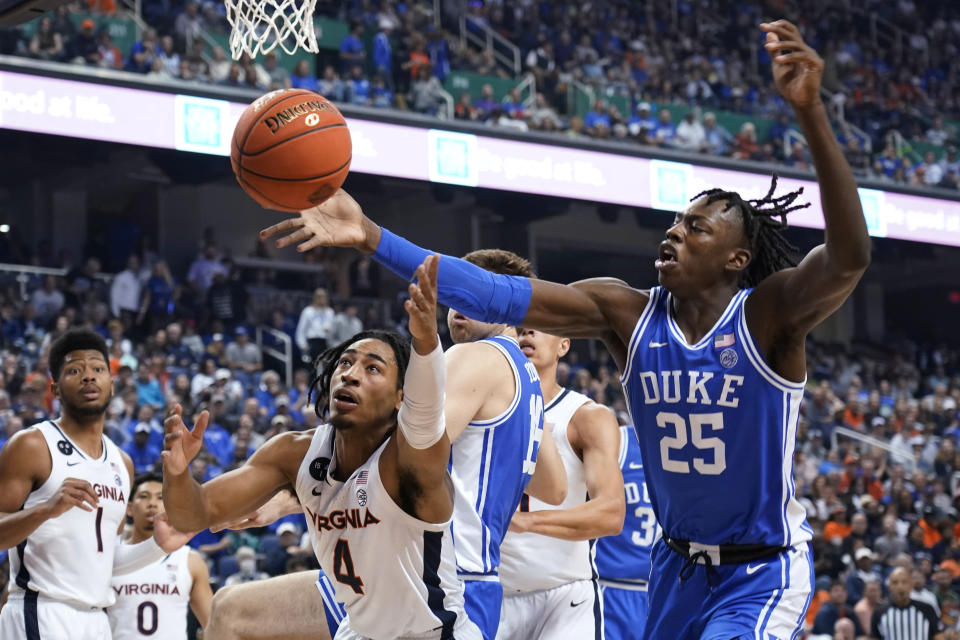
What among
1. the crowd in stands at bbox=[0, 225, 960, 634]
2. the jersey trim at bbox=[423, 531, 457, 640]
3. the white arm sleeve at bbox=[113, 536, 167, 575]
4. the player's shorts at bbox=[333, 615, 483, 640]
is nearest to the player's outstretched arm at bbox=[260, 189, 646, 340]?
the jersey trim at bbox=[423, 531, 457, 640]

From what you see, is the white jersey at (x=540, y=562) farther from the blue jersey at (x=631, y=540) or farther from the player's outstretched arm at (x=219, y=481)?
the player's outstretched arm at (x=219, y=481)

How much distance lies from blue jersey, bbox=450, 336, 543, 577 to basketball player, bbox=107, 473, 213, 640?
2877 millimetres

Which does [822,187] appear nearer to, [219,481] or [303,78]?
[219,481]

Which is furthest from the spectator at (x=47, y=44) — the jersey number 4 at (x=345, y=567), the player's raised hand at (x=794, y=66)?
the player's raised hand at (x=794, y=66)

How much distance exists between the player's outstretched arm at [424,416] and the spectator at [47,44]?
12000 millimetres

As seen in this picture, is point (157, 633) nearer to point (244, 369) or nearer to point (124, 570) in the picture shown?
point (124, 570)

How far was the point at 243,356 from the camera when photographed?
14.7 m

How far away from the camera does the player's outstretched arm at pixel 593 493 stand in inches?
164

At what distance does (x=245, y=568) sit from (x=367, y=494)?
6816 millimetres

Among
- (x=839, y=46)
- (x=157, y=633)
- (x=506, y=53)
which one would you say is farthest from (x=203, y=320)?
(x=839, y=46)

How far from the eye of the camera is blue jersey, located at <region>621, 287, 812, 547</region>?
11.8 feet

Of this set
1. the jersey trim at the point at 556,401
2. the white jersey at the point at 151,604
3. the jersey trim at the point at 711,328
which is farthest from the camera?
the white jersey at the point at 151,604

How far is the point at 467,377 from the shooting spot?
3980 mm

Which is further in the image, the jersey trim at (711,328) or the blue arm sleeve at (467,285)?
the jersey trim at (711,328)
